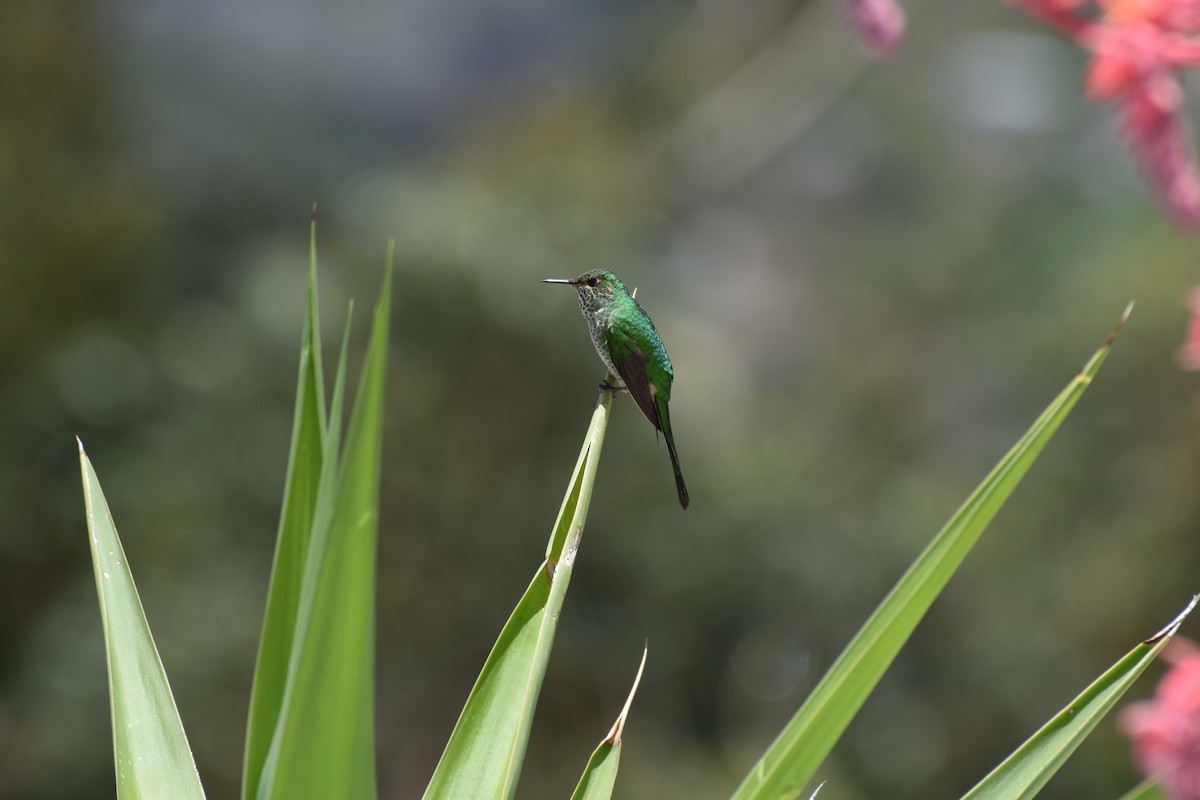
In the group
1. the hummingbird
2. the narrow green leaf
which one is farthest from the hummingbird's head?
the narrow green leaf

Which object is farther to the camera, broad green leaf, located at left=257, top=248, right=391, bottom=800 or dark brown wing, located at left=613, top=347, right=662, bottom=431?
dark brown wing, located at left=613, top=347, right=662, bottom=431

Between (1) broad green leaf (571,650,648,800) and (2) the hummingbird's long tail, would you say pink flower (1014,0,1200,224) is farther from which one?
(1) broad green leaf (571,650,648,800)

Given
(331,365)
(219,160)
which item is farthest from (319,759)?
(219,160)

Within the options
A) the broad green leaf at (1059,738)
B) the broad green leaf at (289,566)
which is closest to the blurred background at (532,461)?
the broad green leaf at (289,566)

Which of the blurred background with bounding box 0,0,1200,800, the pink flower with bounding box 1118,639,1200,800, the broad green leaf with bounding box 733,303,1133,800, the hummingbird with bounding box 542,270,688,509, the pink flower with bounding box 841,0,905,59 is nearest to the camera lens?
the broad green leaf with bounding box 733,303,1133,800

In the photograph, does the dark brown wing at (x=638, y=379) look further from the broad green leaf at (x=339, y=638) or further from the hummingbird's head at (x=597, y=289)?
the broad green leaf at (x=339, y=638)
